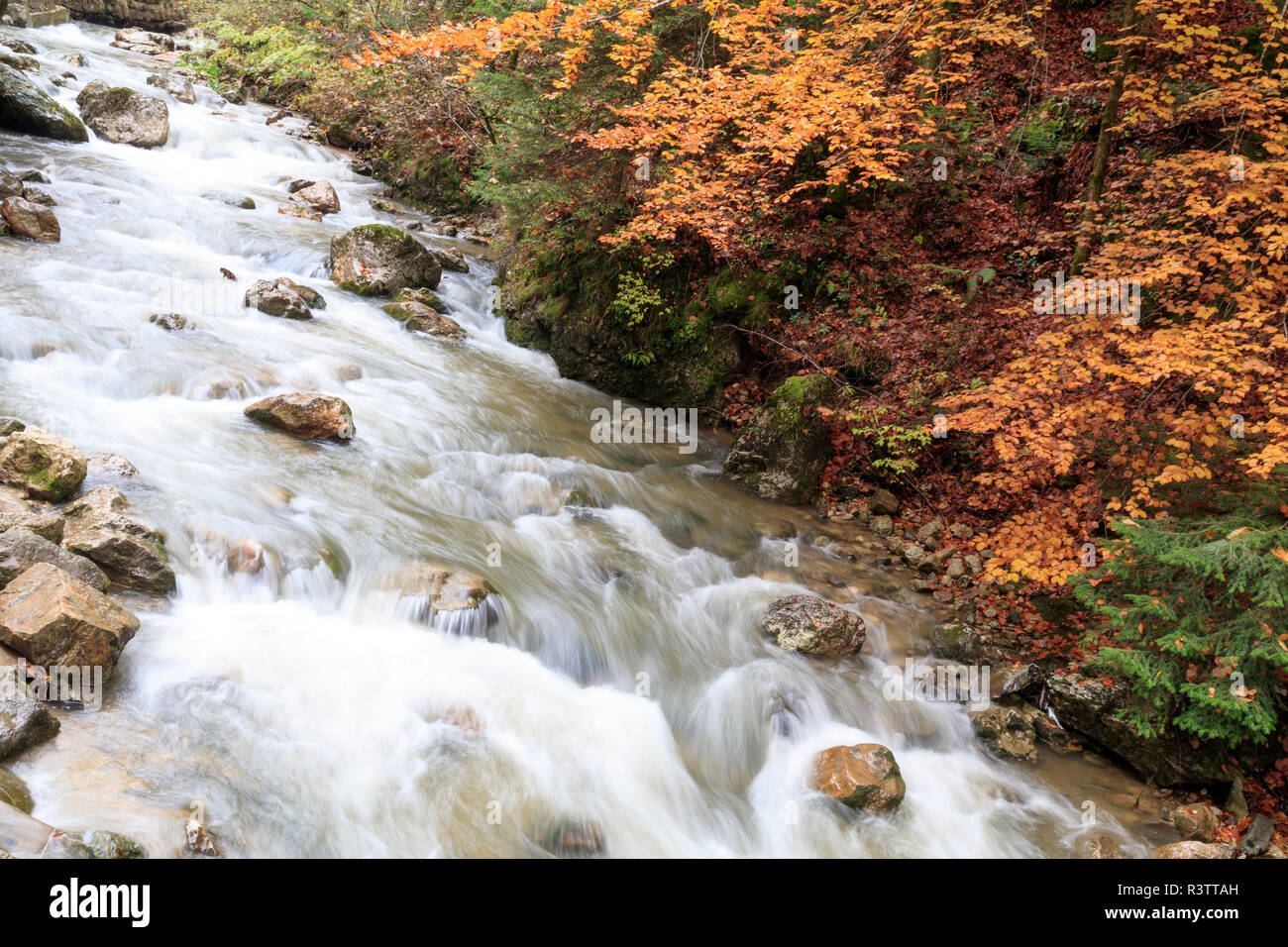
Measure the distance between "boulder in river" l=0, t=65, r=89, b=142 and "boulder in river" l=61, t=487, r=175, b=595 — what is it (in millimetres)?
12951

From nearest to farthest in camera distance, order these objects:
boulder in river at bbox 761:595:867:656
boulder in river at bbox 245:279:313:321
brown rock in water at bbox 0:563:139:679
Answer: brown rock in water at bbox 0:563:139:679 < boulder in river at bbox 761:595:867:656 < boulder in river at bbox 245:279:313:321

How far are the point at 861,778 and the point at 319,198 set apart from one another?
1553 centimetres

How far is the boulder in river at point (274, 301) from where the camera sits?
10648mm

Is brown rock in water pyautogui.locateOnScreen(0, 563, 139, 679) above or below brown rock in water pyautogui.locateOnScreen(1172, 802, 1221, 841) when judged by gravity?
above

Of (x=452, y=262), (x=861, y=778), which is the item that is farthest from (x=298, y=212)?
(x=861, y=778)

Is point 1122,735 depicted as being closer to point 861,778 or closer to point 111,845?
point 861,778

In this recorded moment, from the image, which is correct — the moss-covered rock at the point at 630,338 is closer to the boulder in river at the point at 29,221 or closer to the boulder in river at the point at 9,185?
the boulder in river at the point at 29,221

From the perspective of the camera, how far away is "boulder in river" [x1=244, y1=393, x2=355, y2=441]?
7.95 meters

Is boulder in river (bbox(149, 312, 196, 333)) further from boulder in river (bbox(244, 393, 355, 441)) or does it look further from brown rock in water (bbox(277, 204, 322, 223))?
brown rock in water (bbox(277, 204, 322, 223))

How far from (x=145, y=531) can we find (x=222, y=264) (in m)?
7.92

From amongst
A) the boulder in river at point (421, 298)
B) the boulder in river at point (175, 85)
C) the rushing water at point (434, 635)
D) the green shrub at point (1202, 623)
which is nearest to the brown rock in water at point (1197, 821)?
the rushing water at point (434, 635)

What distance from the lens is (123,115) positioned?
607 inches

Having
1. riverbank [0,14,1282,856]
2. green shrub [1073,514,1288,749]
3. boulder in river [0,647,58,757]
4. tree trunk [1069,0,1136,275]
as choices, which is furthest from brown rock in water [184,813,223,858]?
tree trunk [1069,0,1136,275]
